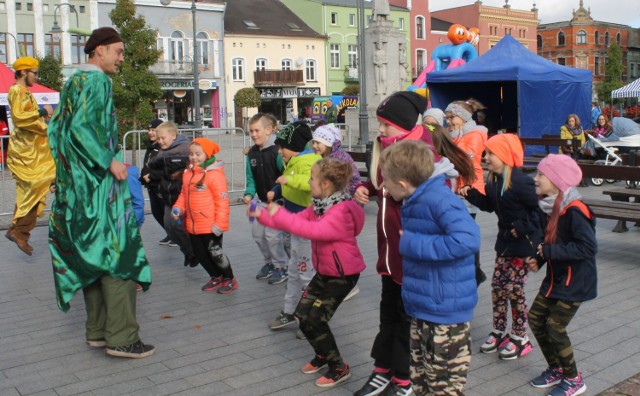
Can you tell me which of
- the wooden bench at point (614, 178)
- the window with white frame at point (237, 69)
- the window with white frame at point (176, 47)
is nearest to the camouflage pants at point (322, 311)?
the wooden bench at point (614, 178)

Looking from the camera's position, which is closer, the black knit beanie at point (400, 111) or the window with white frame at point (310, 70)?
the black knit beanie at point (400, 111)

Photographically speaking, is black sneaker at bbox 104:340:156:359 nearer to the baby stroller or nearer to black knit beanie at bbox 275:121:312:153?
black knit beanie at bbox 275:121:312:153

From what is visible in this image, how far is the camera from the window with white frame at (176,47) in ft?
165

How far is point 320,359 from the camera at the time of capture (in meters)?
4.47

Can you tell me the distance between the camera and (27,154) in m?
8.49

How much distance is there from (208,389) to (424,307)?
5.23 ft

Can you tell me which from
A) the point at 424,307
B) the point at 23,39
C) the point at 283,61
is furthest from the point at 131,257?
the point at 283,61

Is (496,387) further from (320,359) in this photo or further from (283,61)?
(283,61)

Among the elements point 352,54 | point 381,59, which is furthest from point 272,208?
point 352,54

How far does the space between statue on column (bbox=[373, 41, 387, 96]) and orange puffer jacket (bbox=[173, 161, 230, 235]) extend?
18.6 m

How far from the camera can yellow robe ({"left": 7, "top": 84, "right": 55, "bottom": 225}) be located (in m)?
8.35

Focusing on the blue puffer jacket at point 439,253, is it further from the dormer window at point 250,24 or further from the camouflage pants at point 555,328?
the dormer window at point 250,24

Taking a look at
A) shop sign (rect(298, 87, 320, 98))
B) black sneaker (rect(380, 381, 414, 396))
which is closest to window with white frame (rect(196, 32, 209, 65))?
shop sign (rect(298, 87, 320, 98))

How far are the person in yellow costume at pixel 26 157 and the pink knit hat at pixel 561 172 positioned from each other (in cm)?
608
